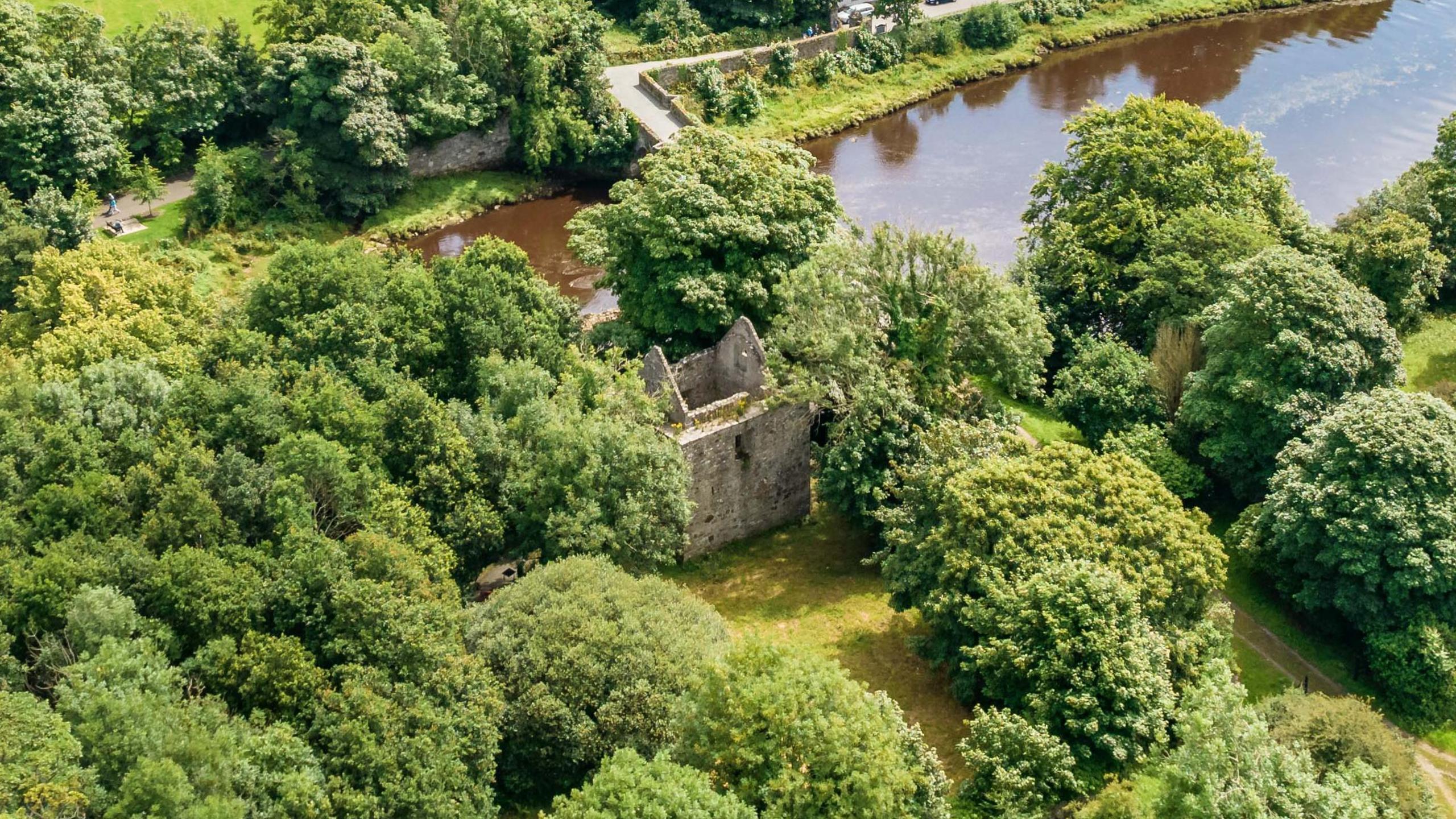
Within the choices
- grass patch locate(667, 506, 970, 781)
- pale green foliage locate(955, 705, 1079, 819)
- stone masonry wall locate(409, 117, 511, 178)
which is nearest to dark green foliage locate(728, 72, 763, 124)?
stone masonry wall locate(409, 117, 511, 178)

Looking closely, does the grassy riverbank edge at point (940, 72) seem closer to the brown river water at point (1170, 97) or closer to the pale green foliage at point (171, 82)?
the brown river water at point (1170, 97)

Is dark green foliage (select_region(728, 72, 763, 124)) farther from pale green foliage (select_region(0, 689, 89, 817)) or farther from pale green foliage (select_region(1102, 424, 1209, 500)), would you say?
pale green foliage (select_region(0, 689, 89, 817))

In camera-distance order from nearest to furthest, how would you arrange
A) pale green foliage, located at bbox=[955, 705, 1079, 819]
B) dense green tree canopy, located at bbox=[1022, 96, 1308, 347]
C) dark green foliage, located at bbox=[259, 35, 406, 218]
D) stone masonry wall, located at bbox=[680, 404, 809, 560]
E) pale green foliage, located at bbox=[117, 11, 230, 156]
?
Answer: pale green foliage, located at bbox=[955, 705, 1079, 819] → stone masonry wall, located at bbox=[680, 404, 809, 560] → dense green tree canopy, located at bbox=[1022, 96, 1308, 347] → dark green foliage, located at bbox=[259, 35, 406, 218] → pale green foliage, located at bbox=[117, 11, 230, 156]

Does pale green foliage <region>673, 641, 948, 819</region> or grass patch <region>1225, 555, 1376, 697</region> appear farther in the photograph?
grass patch <region>1225, 555, 1376, 697</region>

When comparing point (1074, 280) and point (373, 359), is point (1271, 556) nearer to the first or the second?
point (1074, 280)

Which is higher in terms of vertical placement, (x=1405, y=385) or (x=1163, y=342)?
(x=1163, y=342)

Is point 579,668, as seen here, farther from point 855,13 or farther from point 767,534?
point 855,13

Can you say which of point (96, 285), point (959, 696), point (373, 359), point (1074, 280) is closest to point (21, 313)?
point (96, 285)
